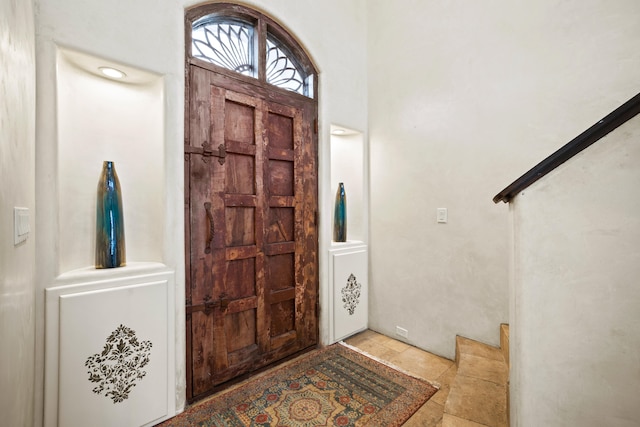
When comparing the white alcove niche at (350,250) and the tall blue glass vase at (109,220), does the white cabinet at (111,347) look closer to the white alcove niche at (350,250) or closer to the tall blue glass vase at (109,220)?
the tall blue glass vase at (109,220)

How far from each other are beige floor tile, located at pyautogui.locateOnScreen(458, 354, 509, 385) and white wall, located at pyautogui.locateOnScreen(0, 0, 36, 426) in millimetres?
2078

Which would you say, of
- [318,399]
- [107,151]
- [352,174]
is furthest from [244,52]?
[318,399]

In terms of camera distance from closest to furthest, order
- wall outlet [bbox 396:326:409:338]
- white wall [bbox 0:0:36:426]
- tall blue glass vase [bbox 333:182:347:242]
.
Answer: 1. white wall [bbox 0:0:36:426]
2. wall outlet [bbox 396:326:409:338]
3. tall blue glass vase [bbox 333:182:347:242]

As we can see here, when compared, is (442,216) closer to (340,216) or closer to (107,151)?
(340,216)

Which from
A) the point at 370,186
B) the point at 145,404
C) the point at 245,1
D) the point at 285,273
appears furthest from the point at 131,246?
the point at 370,186

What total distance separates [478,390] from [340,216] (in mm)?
1632

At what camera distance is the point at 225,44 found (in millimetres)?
1924

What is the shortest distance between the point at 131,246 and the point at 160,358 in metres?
0.67

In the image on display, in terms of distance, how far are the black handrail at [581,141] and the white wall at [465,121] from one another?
0.98 metres

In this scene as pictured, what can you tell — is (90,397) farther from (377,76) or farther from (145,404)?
(377,76)

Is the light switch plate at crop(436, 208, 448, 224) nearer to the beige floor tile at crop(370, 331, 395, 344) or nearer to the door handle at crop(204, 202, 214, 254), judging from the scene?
the beige floor tile at crop(370, 331, 395, 344)

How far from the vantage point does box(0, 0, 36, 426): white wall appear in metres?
0.69

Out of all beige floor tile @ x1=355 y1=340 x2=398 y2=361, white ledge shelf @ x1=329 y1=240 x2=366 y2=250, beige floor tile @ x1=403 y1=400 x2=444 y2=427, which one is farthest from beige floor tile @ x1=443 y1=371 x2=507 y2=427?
white ledge shelf @ x1=329 y1=240 x2=366 y2=250

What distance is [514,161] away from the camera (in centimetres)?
187
